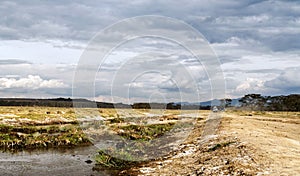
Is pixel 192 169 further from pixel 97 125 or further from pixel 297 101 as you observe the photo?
pixel 297 101

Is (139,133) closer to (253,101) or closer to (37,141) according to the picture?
(37,141)

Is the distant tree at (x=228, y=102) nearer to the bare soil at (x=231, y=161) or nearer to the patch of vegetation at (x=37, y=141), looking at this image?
the patch of vegetation at (x=37, y=141)

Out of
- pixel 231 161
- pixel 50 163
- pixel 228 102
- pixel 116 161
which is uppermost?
pixel 228 102

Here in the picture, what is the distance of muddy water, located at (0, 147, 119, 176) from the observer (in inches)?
938

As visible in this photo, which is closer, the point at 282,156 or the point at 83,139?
the point at 282,156

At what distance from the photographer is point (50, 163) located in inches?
1053

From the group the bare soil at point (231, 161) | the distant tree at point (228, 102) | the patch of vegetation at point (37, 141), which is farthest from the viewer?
the distant tree at point (228, 102)

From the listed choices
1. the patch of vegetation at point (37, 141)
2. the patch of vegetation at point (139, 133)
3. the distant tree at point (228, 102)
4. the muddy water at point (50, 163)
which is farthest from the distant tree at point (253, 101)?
the muddy water at point (50, 163)

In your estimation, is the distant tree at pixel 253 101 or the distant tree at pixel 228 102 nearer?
the distant tree at pixel 253 101

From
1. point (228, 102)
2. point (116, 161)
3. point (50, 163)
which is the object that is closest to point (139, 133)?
point (116, 161)

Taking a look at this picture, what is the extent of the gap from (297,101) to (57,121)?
4589 inches

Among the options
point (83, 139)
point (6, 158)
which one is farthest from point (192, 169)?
point (83, 139)

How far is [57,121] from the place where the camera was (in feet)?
211

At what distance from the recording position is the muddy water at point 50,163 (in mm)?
23812
